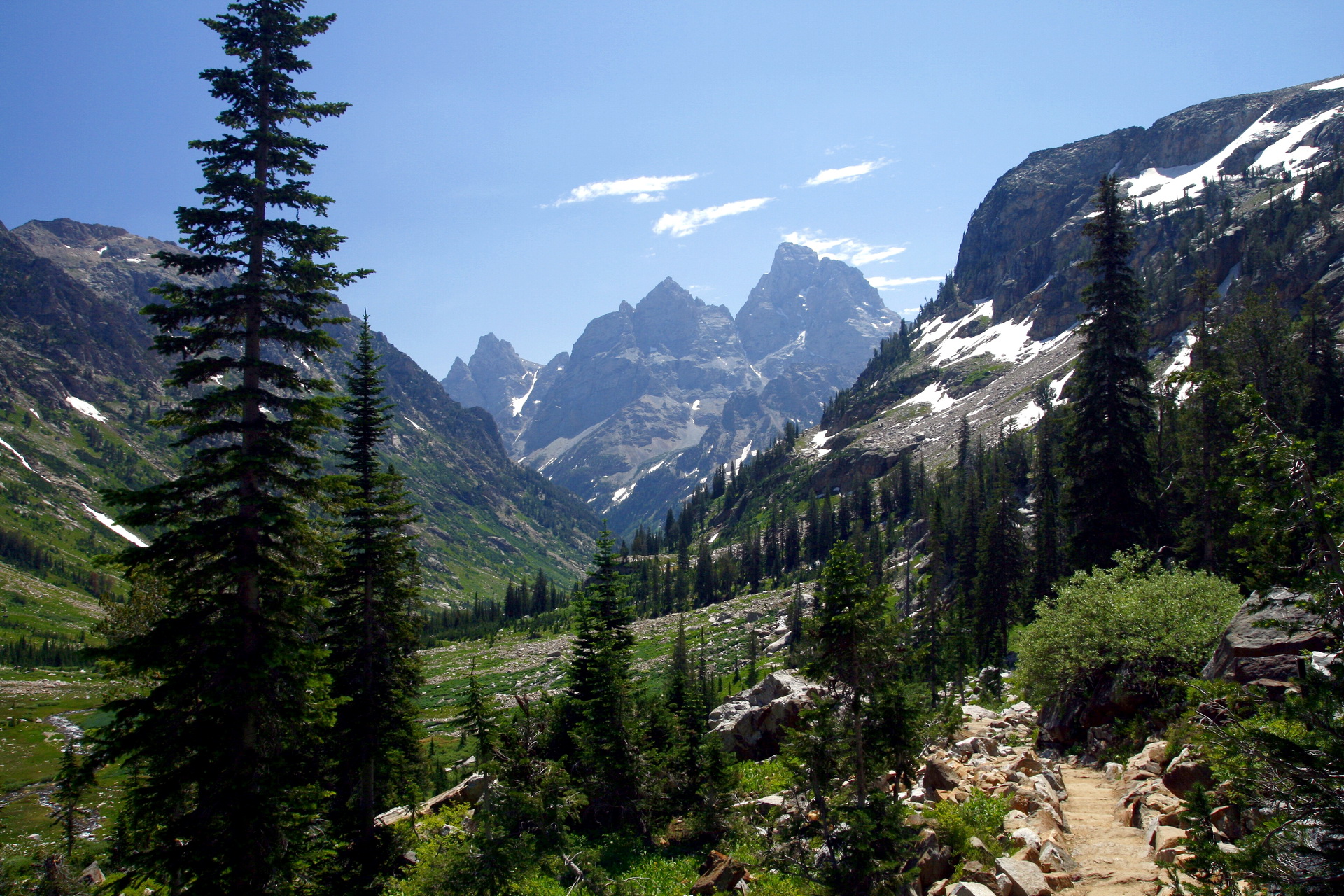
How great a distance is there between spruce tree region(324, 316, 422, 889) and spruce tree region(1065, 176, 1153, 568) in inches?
1253

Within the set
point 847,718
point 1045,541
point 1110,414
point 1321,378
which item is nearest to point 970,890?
point 847,718

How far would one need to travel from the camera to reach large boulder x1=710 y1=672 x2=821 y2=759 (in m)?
27.0

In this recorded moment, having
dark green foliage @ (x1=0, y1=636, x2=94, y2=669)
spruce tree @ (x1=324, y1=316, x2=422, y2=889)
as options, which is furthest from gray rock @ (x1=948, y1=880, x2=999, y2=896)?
dark green foliage @ (x1=0, y1=636, x2=94, y2=669)

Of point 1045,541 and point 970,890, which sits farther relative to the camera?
point 1045,541

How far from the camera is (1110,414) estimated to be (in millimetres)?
32812

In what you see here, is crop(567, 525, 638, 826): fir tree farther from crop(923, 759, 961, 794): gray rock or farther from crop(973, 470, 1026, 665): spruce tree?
crop(973, 470, 1026, 665): spruce tree

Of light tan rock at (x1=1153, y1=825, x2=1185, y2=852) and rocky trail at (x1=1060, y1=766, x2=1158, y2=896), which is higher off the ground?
light tan rock at (x1=1153, y1=825, x2=1185, y2=852)

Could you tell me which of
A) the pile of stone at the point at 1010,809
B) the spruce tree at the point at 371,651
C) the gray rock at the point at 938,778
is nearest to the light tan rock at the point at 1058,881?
the pile of stone at the point at 1010,809

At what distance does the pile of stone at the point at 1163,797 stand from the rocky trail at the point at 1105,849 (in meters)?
0.27

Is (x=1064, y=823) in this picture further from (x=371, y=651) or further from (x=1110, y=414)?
(x=1110, y=414)

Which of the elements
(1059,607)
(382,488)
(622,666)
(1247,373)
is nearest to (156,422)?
(382,488)

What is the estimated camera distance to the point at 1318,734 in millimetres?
7848

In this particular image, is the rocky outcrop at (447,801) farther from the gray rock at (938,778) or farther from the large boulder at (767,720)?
the gray rock at (938,778)

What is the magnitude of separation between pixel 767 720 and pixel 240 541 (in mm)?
21624
